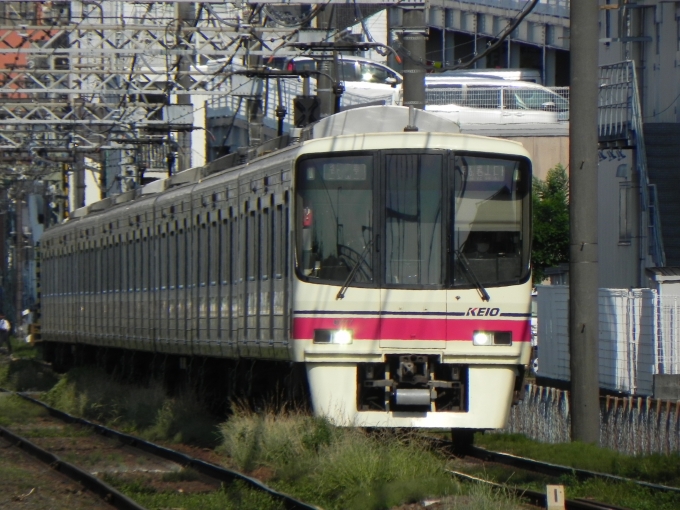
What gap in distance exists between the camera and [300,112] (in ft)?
59.6

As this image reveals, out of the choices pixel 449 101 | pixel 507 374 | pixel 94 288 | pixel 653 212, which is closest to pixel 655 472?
pixel 507 374

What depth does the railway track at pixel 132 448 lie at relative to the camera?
33.0ft

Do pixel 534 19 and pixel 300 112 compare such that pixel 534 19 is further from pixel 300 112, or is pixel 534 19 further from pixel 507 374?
pixel 507 374

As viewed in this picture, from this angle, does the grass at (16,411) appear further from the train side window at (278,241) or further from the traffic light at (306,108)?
the train side window at (278,241)

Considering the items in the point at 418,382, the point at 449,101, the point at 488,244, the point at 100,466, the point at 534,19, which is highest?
the point at 534,19

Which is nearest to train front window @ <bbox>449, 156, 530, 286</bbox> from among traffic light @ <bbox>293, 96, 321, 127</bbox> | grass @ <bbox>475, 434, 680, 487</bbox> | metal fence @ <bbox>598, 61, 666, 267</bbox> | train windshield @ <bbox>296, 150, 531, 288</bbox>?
train windshield @ <bbox>296, 150, 531, 288</bbox>

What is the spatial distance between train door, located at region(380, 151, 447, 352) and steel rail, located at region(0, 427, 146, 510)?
2823 millimetres

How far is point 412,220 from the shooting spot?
12.3m

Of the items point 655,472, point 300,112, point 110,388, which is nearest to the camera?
point 655,472

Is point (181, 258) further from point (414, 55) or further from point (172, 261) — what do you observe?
point (414, 55)

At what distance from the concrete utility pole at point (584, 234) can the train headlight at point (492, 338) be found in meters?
1.08

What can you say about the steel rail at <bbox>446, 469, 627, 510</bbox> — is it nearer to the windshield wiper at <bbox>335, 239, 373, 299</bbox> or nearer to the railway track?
the railway track

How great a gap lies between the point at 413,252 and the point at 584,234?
1.86m

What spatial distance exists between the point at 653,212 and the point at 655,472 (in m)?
11.2
